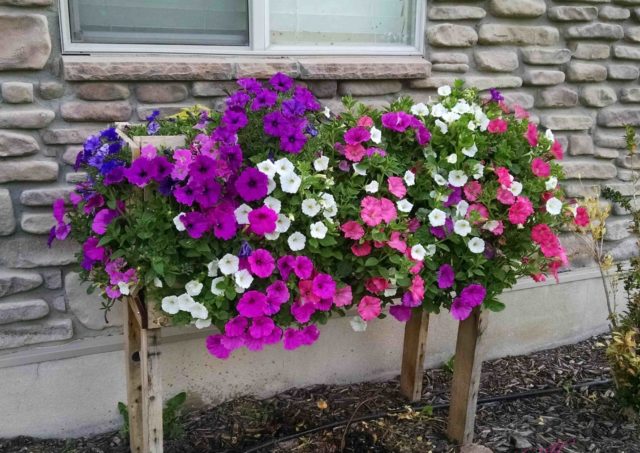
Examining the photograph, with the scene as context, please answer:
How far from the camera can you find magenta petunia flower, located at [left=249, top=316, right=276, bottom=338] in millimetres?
1855

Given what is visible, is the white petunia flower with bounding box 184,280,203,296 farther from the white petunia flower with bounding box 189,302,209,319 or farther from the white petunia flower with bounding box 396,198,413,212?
the white petunia flower with bounding box 396,198,413,212

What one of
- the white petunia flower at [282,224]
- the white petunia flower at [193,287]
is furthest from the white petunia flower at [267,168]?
the white petunia flower at [193,287]

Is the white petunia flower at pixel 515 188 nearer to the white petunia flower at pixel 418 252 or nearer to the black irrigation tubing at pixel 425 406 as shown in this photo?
the white petunia flower at pixel 418 252

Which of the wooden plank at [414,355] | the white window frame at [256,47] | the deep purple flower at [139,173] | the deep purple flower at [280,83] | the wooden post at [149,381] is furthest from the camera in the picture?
the wooden plank at [414,355]

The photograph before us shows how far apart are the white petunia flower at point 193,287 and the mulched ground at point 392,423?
0.95 metres

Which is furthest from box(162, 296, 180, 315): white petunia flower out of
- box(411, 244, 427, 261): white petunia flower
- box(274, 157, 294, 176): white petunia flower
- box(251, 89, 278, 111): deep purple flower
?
box(411, 244, 427, 261): white petunia flower

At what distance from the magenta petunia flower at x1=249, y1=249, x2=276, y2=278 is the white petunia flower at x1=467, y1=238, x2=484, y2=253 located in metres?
0.65

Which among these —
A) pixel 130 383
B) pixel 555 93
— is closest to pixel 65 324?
pixel 130 383

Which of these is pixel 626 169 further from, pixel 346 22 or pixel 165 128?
pixel 165 128

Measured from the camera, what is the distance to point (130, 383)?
2.29m

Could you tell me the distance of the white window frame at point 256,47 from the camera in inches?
89.7

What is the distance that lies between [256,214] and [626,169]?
96.9 inches

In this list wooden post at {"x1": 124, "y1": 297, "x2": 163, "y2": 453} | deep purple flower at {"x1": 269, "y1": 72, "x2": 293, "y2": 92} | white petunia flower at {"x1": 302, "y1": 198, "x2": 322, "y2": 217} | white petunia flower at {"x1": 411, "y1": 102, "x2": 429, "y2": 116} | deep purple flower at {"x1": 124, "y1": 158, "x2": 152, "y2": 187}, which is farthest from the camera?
white petunia flower at {"x1": 411, "y1": 102, "x2": 429, "y2": 116}

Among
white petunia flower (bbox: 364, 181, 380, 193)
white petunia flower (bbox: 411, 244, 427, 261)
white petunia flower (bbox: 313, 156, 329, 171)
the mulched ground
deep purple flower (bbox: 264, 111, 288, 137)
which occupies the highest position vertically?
deep purple flower (bbox: 264, 111, 288, 137)
